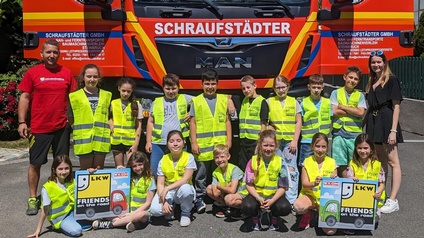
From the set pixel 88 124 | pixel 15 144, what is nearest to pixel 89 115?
pixel 88 124

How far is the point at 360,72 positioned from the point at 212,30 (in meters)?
1.52

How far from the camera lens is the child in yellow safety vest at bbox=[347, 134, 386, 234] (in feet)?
15.7

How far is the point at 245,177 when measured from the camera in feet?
15.8

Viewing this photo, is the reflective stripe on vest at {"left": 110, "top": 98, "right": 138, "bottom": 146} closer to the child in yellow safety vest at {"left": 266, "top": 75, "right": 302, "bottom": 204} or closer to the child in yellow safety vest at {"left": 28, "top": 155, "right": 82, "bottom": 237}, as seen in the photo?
the child in yellow safety vest at {"left": 28, "top": 155, "right": 82, "bottom": 237}

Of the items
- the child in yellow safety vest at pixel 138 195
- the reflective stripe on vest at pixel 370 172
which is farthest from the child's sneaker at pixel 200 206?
the reflective stripe on vest at pixel 370 172

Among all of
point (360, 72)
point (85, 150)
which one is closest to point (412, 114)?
point (360, 72)

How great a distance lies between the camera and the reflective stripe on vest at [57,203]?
4586 millimetres

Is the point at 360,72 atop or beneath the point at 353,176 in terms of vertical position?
atop

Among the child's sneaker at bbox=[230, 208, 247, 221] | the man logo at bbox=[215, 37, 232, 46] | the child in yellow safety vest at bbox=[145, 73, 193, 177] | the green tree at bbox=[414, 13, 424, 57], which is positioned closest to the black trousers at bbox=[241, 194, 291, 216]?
the child's sneaker at bbox=[230, 208, 247, 221]

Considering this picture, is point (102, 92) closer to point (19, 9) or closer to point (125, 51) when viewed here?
point (125, 51)

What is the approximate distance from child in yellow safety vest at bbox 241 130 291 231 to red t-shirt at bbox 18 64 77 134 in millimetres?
1882

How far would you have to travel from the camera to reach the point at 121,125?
5.25m

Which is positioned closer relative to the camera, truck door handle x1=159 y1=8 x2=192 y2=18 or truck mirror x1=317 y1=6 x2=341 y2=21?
truck door handle x1=159 y1=8 x2=192 y2=18

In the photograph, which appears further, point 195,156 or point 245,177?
point 195,156
